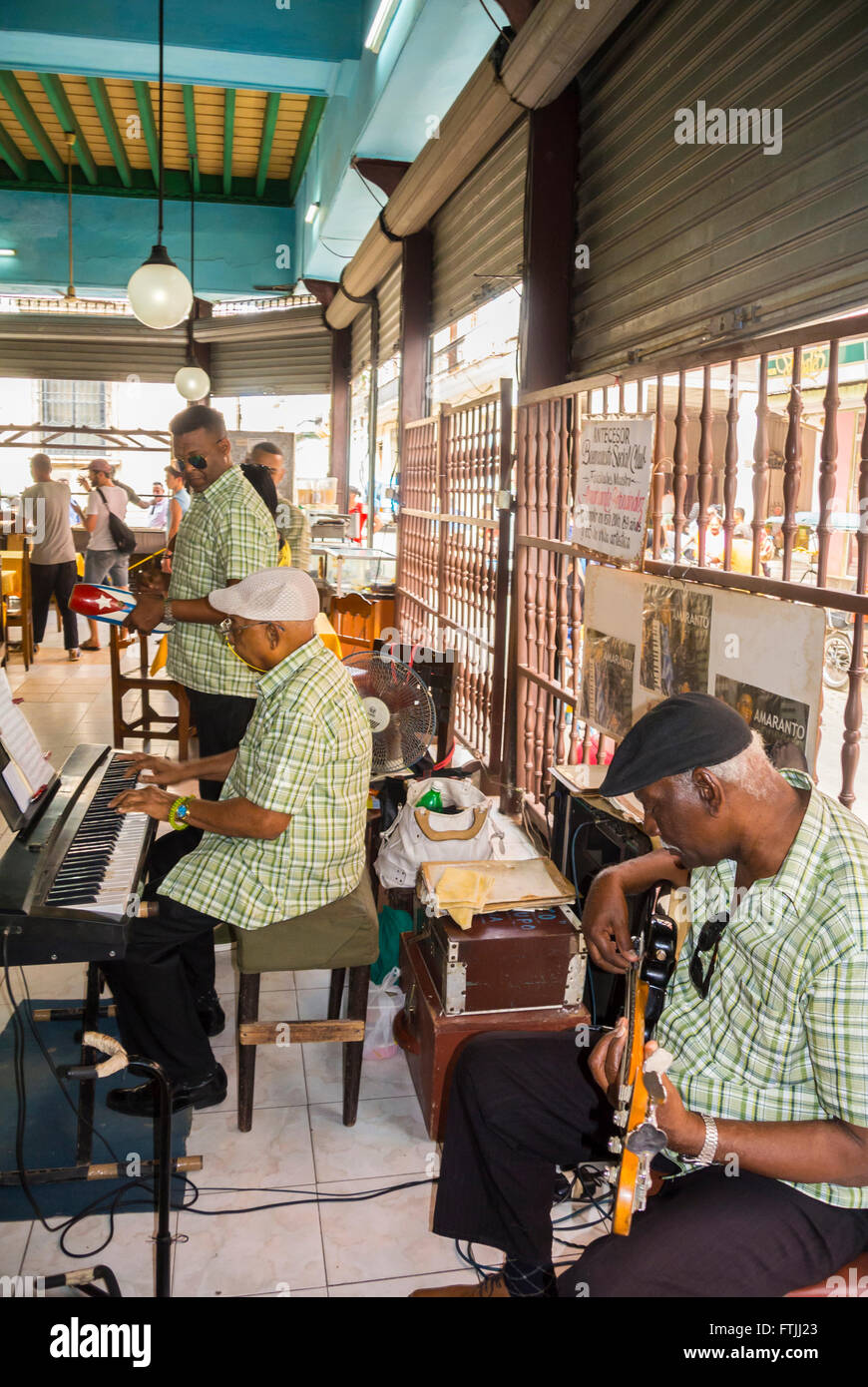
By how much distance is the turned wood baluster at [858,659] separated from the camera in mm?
1900

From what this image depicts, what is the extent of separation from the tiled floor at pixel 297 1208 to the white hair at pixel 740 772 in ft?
4.68

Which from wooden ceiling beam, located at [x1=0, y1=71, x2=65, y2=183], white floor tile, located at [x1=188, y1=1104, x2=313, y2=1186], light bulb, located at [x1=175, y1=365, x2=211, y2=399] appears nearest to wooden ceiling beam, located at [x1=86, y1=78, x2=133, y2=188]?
wooden ceiling beam, located at [x1=0, y1=71, x2=65, y2=183]

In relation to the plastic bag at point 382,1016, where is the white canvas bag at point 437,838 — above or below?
above

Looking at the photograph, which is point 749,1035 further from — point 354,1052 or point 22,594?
point 22,594

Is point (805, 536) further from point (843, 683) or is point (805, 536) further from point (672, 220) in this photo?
point (672, 220)

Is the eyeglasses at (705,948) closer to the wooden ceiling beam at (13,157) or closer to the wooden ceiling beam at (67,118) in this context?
the wooden ceiling beam at (67,118)

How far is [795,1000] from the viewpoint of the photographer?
1626 millimetres

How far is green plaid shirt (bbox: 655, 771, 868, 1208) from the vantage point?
1.53 m

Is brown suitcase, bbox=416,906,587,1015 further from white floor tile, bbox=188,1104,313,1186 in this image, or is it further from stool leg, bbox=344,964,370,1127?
white floor tile, bbox=188,1104,313,1186

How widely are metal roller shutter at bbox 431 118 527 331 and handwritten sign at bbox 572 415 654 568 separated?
1.90 m

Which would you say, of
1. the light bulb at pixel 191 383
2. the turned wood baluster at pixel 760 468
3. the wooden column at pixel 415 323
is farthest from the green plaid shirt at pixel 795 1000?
the light bulb at pixel 191 383
